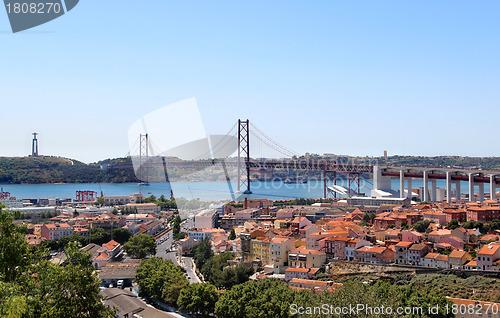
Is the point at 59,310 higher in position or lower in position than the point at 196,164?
lower

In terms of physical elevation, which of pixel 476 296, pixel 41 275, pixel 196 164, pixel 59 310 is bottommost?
pixel 476 296

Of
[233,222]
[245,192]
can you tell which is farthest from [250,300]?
[245,192]

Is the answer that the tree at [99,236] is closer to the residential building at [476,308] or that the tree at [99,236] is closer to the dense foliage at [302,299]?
the dense foliage at [302,299]

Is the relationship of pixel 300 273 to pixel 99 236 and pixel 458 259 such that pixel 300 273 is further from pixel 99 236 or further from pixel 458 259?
pixel 99 236

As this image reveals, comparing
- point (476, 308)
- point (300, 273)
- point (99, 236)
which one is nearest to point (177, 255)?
point (99, 236)

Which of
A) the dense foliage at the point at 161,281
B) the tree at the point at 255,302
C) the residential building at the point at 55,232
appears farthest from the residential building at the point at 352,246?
the residential building at the point at 55,232

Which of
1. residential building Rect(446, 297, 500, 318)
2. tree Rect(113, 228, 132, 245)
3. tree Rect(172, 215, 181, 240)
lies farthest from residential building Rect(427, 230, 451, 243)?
tree Rect(113, 228, 132, 245)

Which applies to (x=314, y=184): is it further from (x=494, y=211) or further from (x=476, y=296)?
(x=476, y=296)
